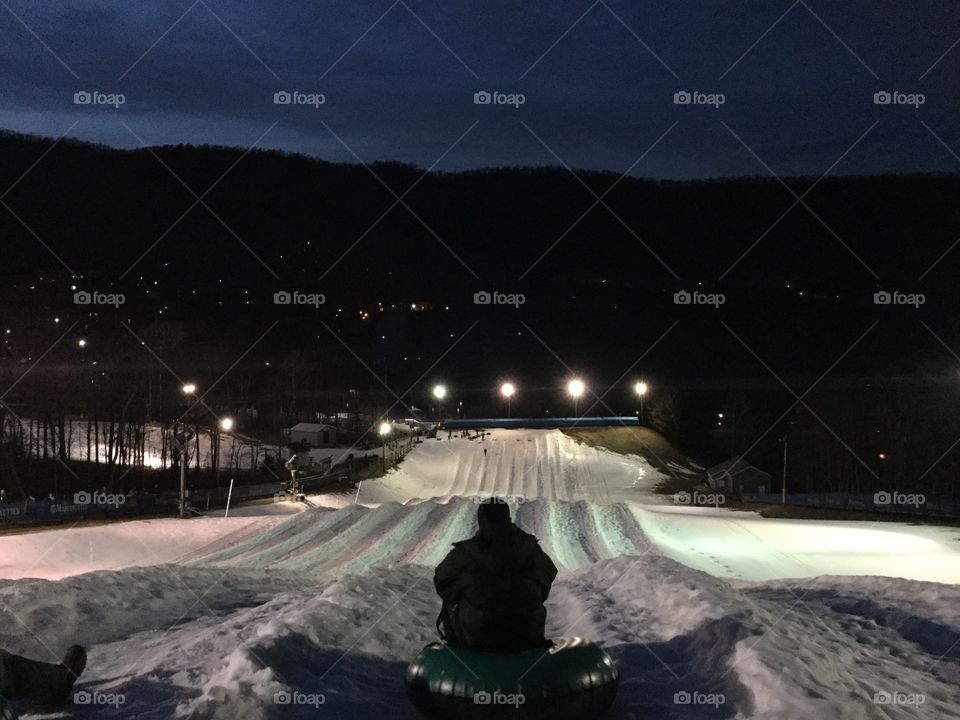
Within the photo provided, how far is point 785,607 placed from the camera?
41.1ft

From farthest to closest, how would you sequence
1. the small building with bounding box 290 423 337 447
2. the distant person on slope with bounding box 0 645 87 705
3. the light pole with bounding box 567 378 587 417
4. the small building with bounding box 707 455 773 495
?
the light pole with bounding box 567 378 587 417 → the small building with bounding box 290 423 337 447 → the small building with bounding box 707 455 773 495 → the distant person on slope with bounding box 0 645 87 705

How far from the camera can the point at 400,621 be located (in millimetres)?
11414

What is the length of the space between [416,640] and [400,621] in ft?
2.27

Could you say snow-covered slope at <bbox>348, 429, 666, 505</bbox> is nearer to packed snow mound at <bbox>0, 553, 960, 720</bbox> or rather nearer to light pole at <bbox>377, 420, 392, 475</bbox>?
light pole at <bbox>377, 420, 392, 475</bbox>

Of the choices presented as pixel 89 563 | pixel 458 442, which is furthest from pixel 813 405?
pixel 89 563

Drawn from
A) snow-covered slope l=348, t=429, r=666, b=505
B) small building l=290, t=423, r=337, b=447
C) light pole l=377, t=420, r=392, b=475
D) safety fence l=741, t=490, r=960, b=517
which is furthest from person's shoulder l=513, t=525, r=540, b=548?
small building l=290, t=423, r=337, b=447

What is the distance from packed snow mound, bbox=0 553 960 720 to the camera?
25.8ft

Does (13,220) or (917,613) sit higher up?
(13,220)

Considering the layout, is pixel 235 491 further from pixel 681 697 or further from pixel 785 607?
pixel 681 697

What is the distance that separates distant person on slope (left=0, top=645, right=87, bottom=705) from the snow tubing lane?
2933 millimetres

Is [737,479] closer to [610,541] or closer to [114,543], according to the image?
[610,541]

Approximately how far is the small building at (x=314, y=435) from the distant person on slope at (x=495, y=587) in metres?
51.7

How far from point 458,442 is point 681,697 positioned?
1788 inches

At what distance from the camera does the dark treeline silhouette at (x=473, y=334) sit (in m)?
63.1
